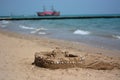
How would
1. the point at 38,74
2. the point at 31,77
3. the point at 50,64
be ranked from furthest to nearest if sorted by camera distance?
the point at 50,64
the point at 38,74
the point at 31,77

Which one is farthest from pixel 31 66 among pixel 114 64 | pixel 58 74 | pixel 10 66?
pixel 114 64

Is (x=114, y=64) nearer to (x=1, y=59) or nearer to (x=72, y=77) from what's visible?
(x=72, y=77)

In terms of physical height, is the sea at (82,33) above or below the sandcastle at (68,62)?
below

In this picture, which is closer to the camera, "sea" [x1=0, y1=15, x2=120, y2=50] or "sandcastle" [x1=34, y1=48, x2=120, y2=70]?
"sandcastle" [x1=34, y1=48, x2=120, y2=70]

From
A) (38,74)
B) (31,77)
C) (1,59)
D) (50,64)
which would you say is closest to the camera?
(31,77)

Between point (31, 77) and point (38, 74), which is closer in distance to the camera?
point (31, 77)

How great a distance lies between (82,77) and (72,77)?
206 mm

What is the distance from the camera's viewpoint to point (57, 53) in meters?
6.06

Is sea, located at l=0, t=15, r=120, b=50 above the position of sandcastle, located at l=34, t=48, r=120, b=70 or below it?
below

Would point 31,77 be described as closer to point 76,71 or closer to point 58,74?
point 58,74

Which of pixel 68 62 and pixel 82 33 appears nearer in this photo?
pixel 68 62

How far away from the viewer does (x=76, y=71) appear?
18.0ft

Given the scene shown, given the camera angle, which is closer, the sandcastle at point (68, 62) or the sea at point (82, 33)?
the sandcastle at point (68, 62)

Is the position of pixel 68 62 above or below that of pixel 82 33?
above
